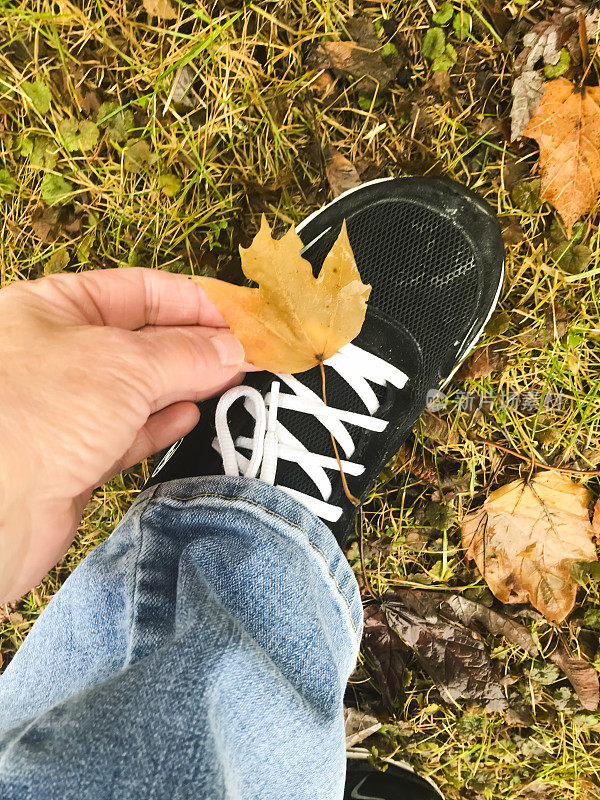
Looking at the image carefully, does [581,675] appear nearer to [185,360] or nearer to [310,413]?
[310,413]

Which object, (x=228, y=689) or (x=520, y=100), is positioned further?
(x=520, y=100)

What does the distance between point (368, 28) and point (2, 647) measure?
2322 millimetres

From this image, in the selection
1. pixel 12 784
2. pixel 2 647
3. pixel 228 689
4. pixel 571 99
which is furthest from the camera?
pixel 2 647

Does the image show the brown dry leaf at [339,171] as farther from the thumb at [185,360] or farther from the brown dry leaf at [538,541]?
the brown dry leaf at [538,541]

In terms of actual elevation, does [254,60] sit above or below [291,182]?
above

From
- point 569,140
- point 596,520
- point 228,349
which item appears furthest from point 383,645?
point 569,140

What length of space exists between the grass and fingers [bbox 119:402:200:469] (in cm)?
46

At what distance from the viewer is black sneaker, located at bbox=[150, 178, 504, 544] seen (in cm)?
154

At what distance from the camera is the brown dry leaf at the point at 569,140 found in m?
1.48

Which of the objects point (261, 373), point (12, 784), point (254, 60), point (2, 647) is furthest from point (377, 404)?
point (2, 647)

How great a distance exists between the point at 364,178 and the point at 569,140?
56 centimetres

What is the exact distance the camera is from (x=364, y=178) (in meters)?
1.65

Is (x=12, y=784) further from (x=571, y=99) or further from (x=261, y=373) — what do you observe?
(x=571, y=99)

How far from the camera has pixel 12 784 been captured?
0.73 m
